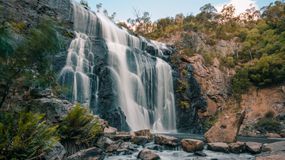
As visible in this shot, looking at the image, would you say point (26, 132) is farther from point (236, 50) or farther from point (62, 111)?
point (236, 50)

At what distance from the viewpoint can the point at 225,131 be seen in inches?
797

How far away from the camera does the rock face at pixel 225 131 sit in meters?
19.9

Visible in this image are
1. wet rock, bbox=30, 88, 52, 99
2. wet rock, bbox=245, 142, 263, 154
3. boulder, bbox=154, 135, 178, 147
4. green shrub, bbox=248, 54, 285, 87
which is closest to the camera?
wet rock, bbox=30, 88, 52, 99

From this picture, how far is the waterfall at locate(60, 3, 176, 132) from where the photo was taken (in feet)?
84.5

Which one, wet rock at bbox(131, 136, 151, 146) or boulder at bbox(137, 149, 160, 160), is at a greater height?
wet rock at bbox(131, 136, 151, 146)

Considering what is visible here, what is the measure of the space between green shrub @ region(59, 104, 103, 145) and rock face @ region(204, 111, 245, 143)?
36.0ft

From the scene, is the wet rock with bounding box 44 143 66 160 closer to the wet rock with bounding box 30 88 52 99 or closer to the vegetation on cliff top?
the wet rock with bounding box 30 88 52 99

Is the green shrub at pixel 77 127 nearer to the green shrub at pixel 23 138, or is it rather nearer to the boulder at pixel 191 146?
the green shrub at pixel 23 138

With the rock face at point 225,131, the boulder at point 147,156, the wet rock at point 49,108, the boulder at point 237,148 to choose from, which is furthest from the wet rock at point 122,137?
the rock face at point 225,131

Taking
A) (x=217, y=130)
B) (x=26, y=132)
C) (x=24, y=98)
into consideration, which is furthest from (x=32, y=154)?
(x=217, y=130)

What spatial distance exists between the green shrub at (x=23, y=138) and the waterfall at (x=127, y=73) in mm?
Result: 15783

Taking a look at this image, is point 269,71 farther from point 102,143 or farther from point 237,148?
point 102,143

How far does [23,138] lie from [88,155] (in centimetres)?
337

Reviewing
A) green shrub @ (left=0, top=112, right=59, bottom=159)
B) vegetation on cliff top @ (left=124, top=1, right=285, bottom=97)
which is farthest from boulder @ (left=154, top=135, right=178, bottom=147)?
vegetation on cliff top @ (left=124, top=1, right=285, bottom=97)
